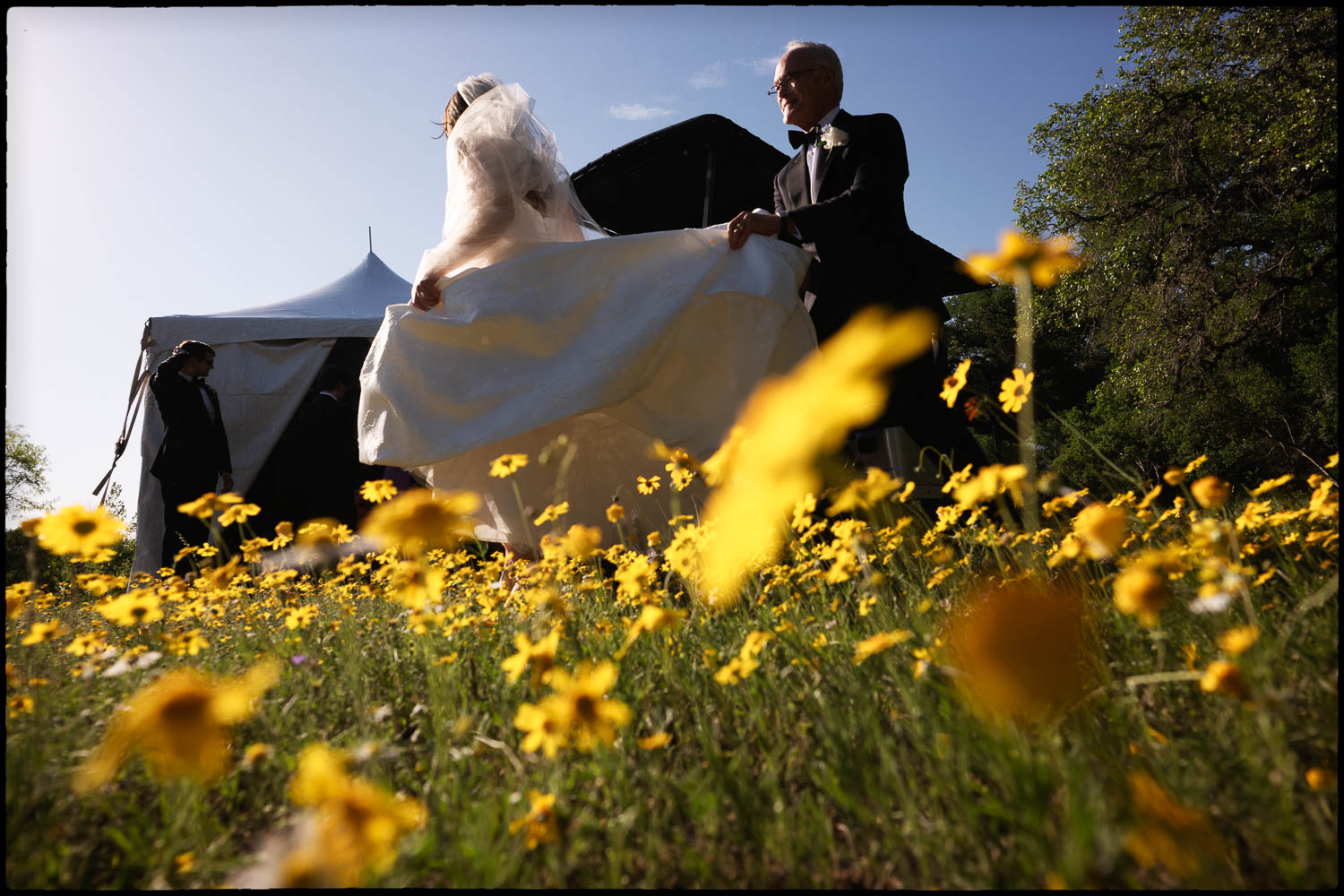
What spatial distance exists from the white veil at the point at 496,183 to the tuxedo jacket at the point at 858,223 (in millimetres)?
1071

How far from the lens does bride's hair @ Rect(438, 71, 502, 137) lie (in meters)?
3.01

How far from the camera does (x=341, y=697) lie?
133 cm

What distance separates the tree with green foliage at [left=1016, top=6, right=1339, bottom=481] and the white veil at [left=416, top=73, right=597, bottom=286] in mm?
6810

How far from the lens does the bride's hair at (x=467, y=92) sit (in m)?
3.01

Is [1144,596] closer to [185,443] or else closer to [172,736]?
[172,736]

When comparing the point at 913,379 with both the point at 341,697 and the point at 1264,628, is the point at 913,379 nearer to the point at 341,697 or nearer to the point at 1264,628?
the point at 1264,628

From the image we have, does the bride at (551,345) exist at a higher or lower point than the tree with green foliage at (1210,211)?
lower

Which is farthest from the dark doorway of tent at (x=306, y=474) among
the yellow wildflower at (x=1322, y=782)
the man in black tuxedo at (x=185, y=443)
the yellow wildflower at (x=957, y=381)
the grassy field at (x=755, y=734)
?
the yellow wildflower at (x=1322, y=782)

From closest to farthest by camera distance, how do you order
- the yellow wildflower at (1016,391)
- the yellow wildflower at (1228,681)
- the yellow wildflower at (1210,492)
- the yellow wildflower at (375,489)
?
the yellow wildflower at (1228,681), the yellow wildflower at (1210,492), the yellow wildflower at (1016,391), the yellow wildflower at (375,489)

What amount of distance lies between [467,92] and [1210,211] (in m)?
9.90

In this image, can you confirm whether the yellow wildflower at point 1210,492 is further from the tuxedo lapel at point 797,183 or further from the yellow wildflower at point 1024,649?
the tuxedo lapel at point 797,183

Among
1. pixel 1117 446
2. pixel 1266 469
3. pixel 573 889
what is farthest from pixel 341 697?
pixel 1117 446

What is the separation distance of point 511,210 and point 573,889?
2.57 m

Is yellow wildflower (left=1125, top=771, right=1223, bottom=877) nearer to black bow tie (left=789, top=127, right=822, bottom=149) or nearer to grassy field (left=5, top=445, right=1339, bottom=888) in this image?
grassy field (left=5, top=445, right=1339, bottom=888)
